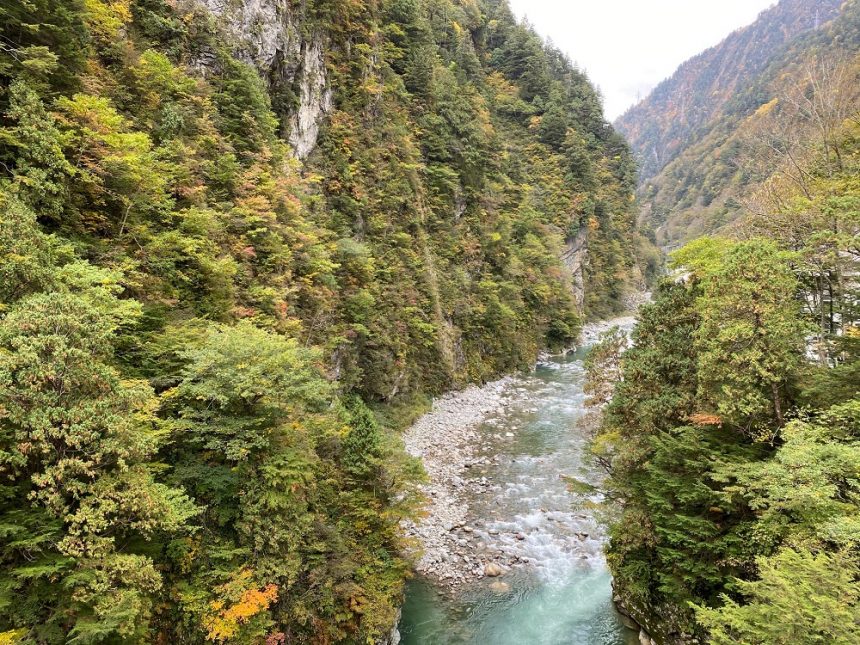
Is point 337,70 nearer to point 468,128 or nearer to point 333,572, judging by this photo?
point 468,128

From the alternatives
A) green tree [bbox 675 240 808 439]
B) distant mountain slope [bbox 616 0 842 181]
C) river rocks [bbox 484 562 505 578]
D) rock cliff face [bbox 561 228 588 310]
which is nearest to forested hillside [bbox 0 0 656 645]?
river rocks [bbox 484 562 505 578]

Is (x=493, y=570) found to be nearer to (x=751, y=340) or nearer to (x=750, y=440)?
(x=750, y=440)

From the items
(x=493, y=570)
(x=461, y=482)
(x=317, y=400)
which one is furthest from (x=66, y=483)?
(x=461, y=482)

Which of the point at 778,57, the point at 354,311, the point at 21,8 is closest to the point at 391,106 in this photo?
the point at 354,311

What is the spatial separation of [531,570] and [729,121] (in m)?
147

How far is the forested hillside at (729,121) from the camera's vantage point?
66438mm

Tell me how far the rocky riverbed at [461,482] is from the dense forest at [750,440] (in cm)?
425

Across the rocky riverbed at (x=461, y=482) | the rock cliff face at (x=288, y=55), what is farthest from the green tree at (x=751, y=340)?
the rock cliff face at (x=288, y=55)

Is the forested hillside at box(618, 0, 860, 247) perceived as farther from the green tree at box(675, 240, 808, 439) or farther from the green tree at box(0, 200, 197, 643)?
the green tree at box(0, 200, 197, 643)

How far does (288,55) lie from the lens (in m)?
19.1

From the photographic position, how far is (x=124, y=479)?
5590 millimetres

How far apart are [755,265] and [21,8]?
15.6 metres

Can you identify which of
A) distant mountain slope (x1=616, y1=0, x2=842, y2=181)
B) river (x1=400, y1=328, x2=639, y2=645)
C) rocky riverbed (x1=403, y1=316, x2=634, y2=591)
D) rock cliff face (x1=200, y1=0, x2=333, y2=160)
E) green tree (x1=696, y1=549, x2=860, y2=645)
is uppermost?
distant mountain slope (x1=616, y1=0, x2=842, y2=181)

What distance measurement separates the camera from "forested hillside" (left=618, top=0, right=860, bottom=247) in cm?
6644
